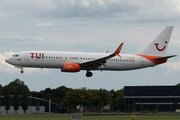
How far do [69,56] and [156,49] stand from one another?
63.6 ft

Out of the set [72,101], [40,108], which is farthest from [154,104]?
[40,108]

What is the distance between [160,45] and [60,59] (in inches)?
881

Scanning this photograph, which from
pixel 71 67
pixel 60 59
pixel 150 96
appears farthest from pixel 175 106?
pixel 60 59

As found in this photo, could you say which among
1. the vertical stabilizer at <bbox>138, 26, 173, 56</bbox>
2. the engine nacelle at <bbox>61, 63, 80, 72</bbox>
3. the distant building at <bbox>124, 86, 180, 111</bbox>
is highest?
the vertical stabilizer at <bbox>138, 26, 173, 56</bbox>

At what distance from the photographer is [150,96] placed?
115375 mm

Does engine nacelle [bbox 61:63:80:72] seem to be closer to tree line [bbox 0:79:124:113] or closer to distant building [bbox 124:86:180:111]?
distant building [bbox 124:86:180:111]

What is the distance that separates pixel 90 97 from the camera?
145125 millimetres

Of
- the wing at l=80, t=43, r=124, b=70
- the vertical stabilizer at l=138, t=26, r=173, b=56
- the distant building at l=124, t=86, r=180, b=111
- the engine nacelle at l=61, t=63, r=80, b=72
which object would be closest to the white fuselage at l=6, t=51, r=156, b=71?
the wing at l=80, t=43, r=124, b=70

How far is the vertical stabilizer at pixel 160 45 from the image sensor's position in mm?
65625

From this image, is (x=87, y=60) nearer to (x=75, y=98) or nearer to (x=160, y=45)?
(x=160, y=45)

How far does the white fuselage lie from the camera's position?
5781 cm

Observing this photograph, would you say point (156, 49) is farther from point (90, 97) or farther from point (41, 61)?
point (90, 97)

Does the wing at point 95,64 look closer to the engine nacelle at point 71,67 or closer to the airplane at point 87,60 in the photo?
the airplane at point 87,60

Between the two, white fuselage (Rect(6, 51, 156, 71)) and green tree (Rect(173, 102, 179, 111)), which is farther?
green tree (Rect(173, 102, 179, 111))
